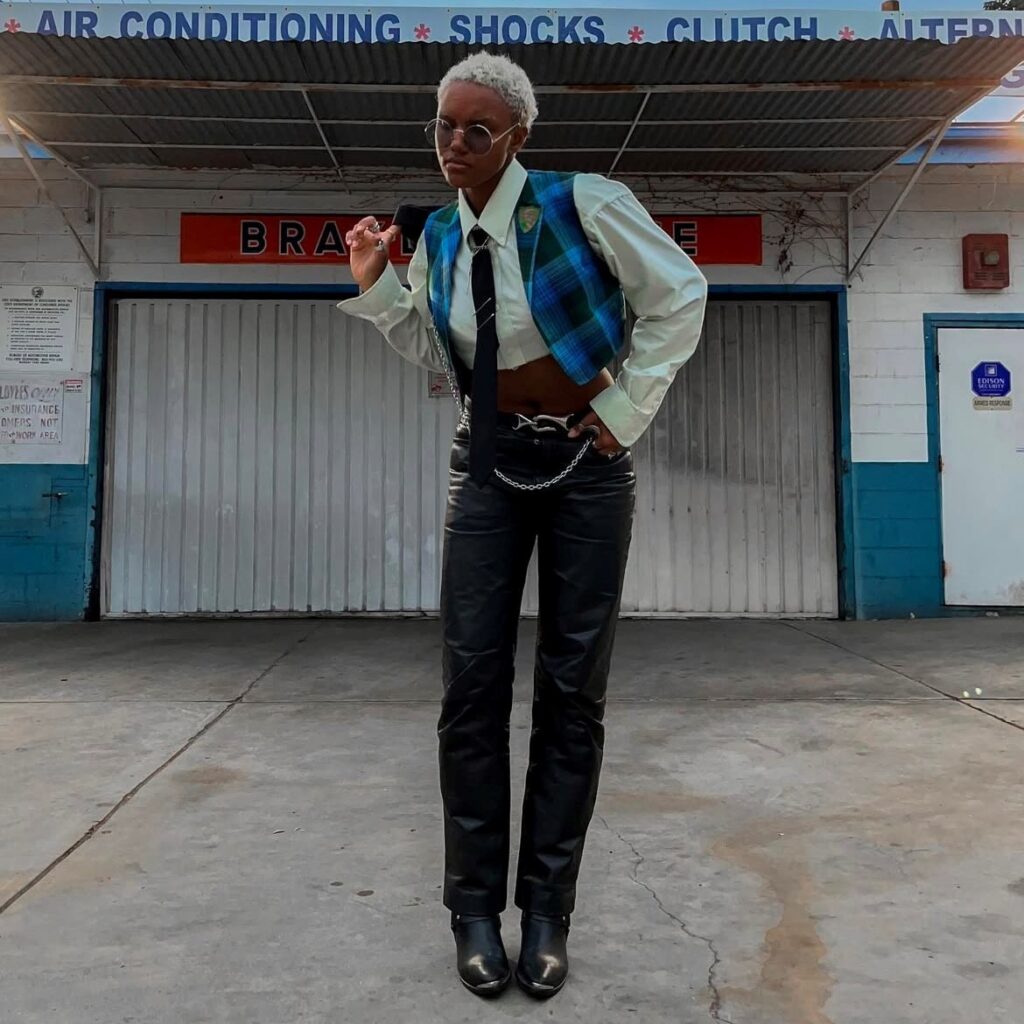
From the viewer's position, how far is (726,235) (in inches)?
285

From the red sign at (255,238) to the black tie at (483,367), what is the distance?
19.1 ft

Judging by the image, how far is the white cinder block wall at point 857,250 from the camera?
7.13m

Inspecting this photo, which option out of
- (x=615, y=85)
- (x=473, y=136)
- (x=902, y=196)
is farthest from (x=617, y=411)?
(x=902, y=196)

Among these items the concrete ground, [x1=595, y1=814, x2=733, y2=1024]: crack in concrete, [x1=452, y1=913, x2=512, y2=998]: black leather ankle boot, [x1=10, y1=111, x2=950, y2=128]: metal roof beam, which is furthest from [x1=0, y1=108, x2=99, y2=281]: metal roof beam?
[x1=452, y1=913, x2=512, y2=998]: black leather ankle boot

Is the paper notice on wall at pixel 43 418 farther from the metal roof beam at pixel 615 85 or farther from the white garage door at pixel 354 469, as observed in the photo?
the metal roof beam at pixel 615 85

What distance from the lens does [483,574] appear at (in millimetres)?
1811

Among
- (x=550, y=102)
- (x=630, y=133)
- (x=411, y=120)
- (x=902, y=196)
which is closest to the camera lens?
(x=550, y=102)

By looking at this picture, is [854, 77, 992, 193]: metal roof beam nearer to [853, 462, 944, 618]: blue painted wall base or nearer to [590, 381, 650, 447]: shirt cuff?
[853, 462, 944, 618]: blue painted wall base

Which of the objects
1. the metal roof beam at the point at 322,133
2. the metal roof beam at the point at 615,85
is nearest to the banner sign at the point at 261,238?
the metal roof beam at the point at 322,133

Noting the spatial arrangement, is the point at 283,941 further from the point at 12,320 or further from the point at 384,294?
the point at 12,320

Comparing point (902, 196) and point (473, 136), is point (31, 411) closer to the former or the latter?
point (473, 136)

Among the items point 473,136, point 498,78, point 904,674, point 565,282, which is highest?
point 498,78

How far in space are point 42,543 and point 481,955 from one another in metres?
6.50

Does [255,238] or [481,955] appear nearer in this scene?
[481,955]
